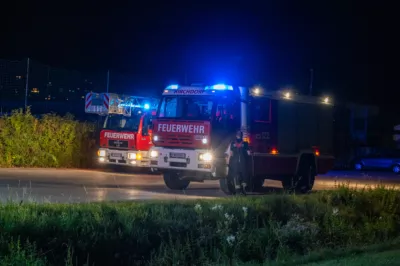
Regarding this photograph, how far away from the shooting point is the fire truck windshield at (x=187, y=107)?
18525 millimetres

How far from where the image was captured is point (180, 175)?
1944 cm

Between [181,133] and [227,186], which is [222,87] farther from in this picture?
[227,186]

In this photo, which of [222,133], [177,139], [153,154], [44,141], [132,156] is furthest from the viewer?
[44,141]

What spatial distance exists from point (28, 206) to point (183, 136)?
286 inches

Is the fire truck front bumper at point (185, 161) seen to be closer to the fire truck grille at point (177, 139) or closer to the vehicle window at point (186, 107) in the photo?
the fire truck grille at point (177, 139)

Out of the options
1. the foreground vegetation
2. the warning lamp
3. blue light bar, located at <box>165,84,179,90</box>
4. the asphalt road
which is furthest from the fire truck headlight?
the foreground vegetation

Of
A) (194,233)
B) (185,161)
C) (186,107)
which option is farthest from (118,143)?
(194,233)

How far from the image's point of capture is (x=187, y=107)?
18922 millimetres

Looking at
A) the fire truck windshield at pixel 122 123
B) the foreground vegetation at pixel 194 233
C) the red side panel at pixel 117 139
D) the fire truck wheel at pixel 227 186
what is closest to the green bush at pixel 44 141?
the fire truck windshield at pixel 122 123

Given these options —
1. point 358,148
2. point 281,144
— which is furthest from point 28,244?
point 358,148

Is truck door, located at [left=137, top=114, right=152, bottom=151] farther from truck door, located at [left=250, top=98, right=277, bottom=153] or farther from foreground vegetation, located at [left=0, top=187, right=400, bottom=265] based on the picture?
foreground vegetation, located at [left=0, top=187, right=400, bottom=265]

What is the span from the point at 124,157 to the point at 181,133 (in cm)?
715

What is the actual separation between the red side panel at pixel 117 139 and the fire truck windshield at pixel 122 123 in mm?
325

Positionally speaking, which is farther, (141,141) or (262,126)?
(141,141)
